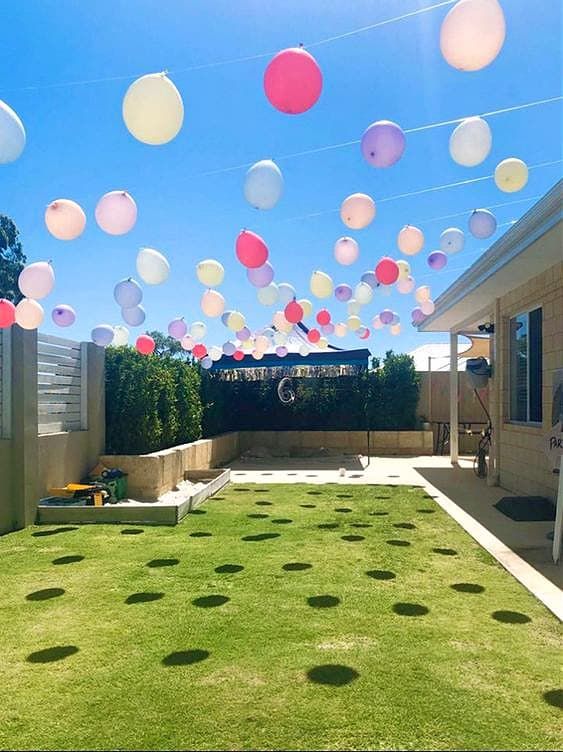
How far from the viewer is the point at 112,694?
248 centimetres

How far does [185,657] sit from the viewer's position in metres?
2.85

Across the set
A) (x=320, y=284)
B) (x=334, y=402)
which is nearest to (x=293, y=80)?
(x=320, y=284)

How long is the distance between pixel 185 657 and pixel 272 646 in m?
0.44

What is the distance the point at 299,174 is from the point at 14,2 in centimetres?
269

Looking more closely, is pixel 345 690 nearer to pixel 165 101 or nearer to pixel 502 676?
pixel 502 676

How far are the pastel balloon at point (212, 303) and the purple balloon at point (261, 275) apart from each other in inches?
50.7

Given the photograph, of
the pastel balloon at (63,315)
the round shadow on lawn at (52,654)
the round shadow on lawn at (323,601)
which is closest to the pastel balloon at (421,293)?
the pastel balloon at (63,315)

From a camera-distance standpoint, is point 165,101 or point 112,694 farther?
point 165,101

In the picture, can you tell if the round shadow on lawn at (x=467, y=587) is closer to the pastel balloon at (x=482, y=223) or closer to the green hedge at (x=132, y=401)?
the pastel balloon at (x=482, y=223)

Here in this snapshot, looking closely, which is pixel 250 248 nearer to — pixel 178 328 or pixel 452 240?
pixel 452 240

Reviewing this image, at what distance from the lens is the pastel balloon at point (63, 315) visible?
761 centimetres

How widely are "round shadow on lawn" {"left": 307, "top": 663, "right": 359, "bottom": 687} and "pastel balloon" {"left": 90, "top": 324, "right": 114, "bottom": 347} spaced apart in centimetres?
627

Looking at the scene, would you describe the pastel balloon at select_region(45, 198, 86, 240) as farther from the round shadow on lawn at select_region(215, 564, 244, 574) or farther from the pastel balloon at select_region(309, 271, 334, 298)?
the pastel balloon at select_region(309, 271, 334, 298)

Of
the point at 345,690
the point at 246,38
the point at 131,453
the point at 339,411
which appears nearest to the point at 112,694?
the point at 345,690
